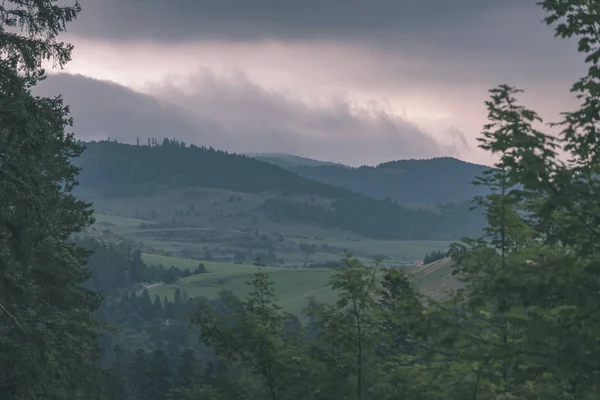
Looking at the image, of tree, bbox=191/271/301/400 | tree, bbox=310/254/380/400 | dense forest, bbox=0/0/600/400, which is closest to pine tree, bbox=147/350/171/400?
dense forest, bbox=0/0/600/400

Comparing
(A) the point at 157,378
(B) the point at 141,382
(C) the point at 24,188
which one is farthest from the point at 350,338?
(B) the point at 141,382

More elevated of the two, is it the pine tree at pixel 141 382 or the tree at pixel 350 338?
the tree at pixel 350 338

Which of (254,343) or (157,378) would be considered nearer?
(254,343)

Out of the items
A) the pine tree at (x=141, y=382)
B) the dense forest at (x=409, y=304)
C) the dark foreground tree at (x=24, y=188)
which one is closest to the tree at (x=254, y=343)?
the dense forest at (x=409, y=304)

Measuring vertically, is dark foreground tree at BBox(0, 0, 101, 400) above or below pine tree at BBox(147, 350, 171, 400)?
above

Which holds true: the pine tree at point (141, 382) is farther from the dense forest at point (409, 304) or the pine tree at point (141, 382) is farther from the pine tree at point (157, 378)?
the dense forest at point (409, 304)

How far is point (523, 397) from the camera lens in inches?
693

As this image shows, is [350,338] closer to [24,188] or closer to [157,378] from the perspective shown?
[24,188]

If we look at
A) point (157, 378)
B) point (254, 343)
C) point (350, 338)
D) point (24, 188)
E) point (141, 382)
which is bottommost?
point (141, 382)

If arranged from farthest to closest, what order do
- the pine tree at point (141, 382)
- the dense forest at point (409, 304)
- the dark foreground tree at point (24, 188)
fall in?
the pine tree at point (141, 382) < the dark foreground tree at point (24, 188) < the dense forest at point (409, 304)

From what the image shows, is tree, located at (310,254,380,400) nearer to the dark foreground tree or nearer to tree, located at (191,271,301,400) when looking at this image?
tree, located at (191,271,301,400)

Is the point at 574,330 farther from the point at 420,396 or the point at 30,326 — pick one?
the point at 30,326

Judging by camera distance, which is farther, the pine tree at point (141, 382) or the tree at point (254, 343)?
the pine tree at point (141, 382)

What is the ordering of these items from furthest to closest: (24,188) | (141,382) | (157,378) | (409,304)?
Answer: (157,378), (141,382), (24,188), (409,304)
